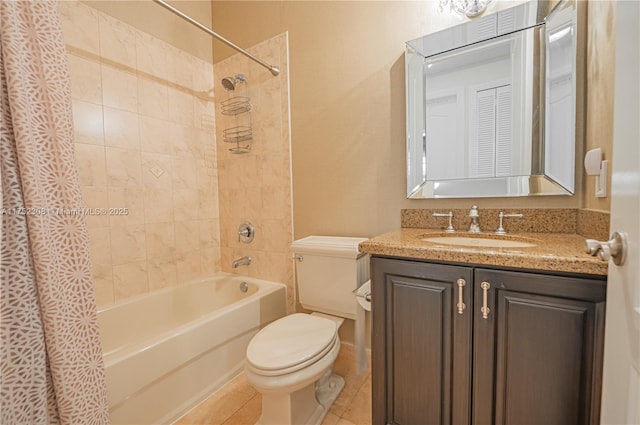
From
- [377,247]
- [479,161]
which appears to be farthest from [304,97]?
[377,247]

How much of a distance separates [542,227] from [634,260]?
82 centimetres

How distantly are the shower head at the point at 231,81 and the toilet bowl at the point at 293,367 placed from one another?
166cm

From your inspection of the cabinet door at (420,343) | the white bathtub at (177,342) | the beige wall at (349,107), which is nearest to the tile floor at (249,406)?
the white bathtub at (177,342)

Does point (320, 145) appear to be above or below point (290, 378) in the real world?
above

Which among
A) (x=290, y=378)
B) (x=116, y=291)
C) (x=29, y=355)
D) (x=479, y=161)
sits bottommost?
(x=290, y=378)

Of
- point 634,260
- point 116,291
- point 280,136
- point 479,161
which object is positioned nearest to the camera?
point 634,260

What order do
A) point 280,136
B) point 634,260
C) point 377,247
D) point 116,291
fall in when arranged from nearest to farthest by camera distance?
point 634,260
point 377,247
point 116,291
point 280,136

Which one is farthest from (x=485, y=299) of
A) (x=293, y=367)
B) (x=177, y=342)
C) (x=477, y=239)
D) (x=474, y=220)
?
(x=177, y=342)

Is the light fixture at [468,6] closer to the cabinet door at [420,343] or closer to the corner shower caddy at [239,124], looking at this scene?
the cabinet door at [420,343]

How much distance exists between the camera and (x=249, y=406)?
1.40 metres

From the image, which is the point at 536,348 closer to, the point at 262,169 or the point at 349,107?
the point at 349,107

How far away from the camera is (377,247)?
98cm

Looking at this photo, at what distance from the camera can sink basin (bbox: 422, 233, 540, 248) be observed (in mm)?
1112

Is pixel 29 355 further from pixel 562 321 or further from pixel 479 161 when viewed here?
pixel 479 161
